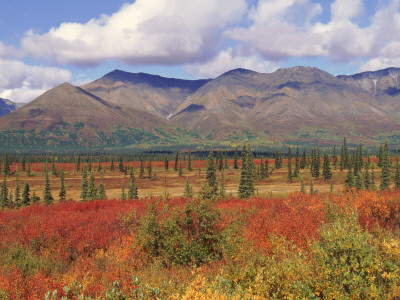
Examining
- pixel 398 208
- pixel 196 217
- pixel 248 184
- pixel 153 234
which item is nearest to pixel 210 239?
pixel 196 217

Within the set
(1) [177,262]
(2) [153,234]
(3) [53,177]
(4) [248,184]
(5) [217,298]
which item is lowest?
(3) [53,177]

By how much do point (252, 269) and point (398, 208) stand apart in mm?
13256

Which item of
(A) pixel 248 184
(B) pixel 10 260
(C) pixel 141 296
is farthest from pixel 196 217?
(A) pixel 248 184

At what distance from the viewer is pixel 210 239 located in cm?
1170

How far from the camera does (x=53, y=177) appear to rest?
128 m

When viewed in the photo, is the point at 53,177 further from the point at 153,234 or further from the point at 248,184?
the point at 153,234

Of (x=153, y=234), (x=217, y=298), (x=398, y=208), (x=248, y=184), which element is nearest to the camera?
(x=217, y=298)

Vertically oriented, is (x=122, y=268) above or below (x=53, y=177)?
above

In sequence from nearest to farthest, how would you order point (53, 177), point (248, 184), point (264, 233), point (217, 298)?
point (217, 298)
point (264, 233)
point (248, 184)
point (53, 177)

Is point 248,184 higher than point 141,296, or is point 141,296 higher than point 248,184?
point 141,296

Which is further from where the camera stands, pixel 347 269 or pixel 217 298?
pixel 347 269

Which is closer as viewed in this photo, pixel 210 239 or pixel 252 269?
pixel 252 269

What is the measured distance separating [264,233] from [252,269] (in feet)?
16.5

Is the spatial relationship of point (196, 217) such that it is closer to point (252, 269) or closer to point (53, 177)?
point (252, 269)
